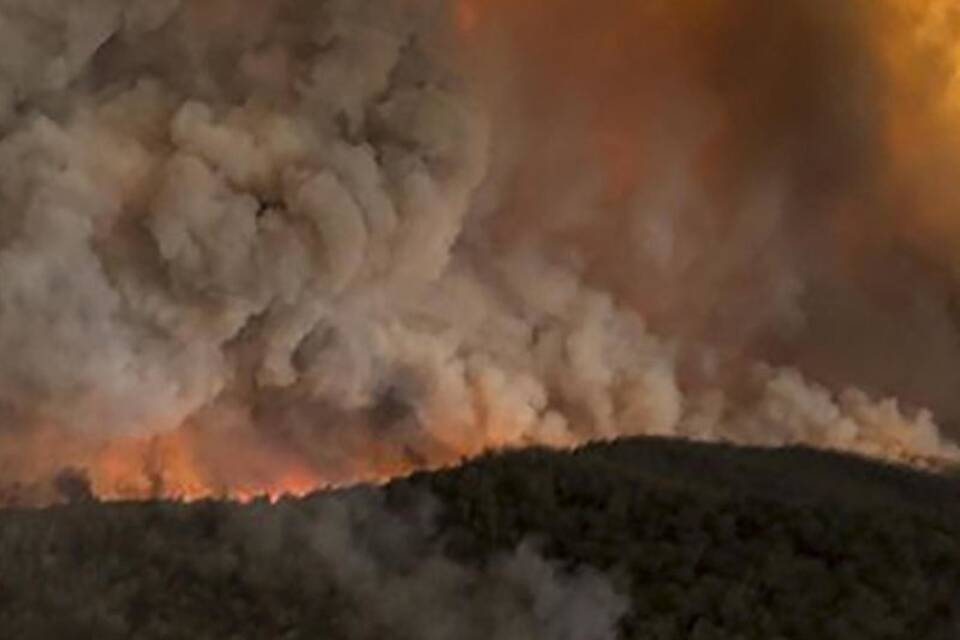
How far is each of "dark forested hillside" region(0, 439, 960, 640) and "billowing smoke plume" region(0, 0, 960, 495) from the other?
2812 millimetres

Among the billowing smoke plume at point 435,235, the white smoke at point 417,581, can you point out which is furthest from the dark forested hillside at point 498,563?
the billowing smoke plume at point 435,235

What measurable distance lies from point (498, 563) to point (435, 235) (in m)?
3.61

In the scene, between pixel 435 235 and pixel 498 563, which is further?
pixel 435 235

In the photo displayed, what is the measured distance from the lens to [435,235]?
15.8 ft

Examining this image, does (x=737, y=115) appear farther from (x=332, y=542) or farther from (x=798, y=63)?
(x=332, y=542)

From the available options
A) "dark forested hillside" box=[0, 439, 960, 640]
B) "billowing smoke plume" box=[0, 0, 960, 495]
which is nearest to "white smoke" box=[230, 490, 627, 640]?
"dark forested hillside" box=[0, 439, 960, 640]

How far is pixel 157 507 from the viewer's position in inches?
48.5

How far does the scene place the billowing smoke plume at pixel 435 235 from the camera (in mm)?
4375

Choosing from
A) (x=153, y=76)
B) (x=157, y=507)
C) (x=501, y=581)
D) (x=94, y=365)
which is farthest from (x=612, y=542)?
(x=153, y=76)

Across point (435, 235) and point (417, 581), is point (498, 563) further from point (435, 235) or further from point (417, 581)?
point (435, 235)

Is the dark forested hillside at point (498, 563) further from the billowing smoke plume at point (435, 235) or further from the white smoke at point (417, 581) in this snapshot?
the billowing smoke plume at point (435, 235)

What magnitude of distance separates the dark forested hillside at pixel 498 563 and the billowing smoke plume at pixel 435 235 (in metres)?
2.81

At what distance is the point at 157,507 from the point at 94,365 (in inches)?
124

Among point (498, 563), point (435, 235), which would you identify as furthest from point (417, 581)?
point (435, 235)
